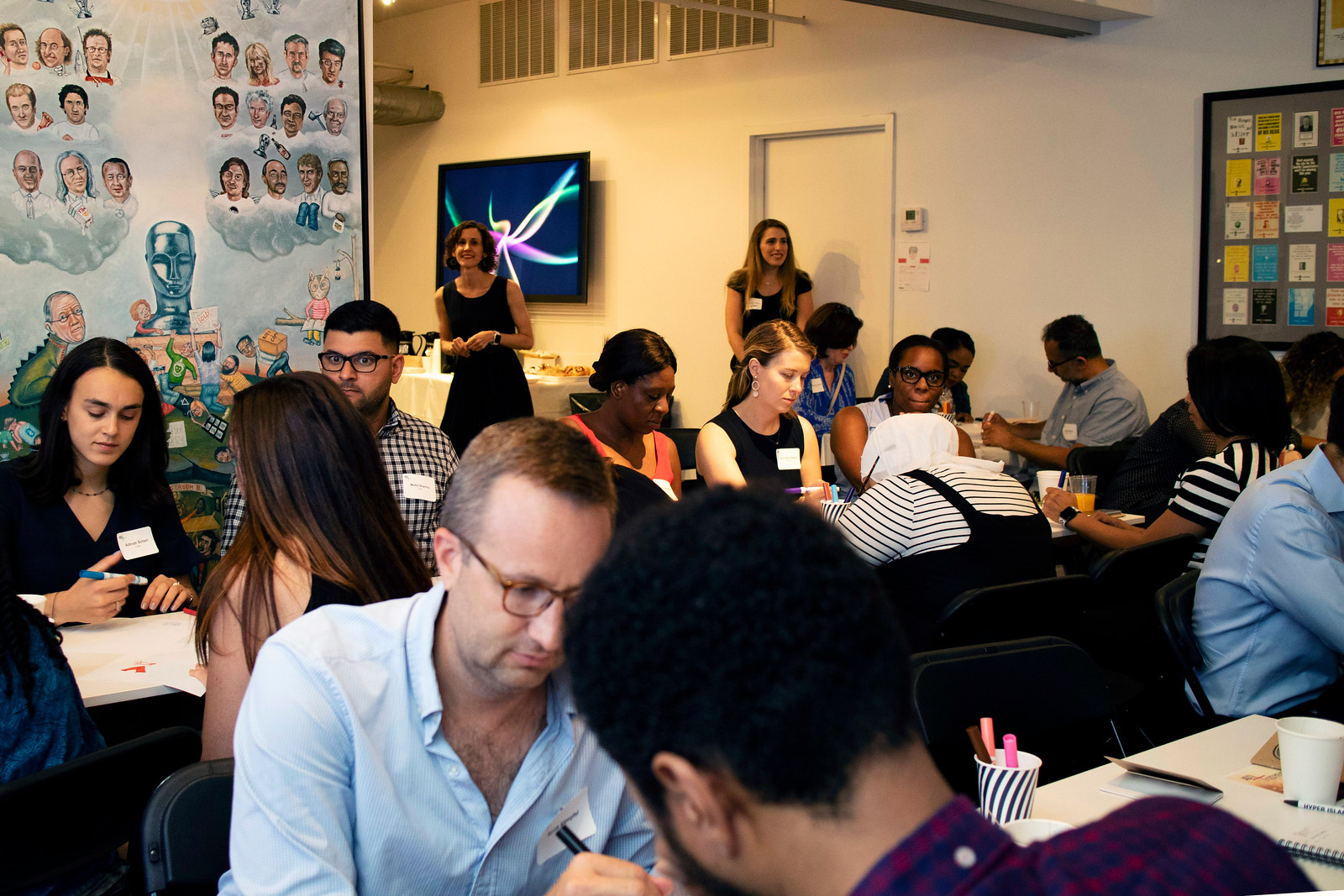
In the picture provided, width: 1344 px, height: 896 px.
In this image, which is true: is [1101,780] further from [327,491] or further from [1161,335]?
A: [1161,335]

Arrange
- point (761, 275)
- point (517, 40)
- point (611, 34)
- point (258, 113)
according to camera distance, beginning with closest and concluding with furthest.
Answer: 1. point (258, 113)
2. point (761, 275)
3. point (611, 34)
4. point (517, 40)

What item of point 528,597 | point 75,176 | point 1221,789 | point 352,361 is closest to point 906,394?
point 352,361

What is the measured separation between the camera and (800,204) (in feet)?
25.6

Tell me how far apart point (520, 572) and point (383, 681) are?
23 cm

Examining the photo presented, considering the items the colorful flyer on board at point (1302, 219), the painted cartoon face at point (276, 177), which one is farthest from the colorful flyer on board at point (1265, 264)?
the painted cartoon face at point (276, 177)

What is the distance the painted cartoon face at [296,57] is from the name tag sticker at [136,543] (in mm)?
1939

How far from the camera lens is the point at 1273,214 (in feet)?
19.5

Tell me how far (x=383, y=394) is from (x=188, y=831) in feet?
7.32

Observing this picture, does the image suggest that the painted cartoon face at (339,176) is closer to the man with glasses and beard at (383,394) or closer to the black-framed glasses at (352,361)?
the man with glasses and beard at (383,394)

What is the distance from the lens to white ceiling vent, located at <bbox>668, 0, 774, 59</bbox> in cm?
778

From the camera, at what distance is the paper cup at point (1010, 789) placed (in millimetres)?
1594

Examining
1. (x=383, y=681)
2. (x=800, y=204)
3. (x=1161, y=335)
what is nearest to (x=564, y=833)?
(x=383, y=681)

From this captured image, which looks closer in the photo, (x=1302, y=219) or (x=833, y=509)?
(x=833, y=509)

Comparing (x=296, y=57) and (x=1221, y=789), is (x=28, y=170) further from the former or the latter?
(x=1221, y=789)
